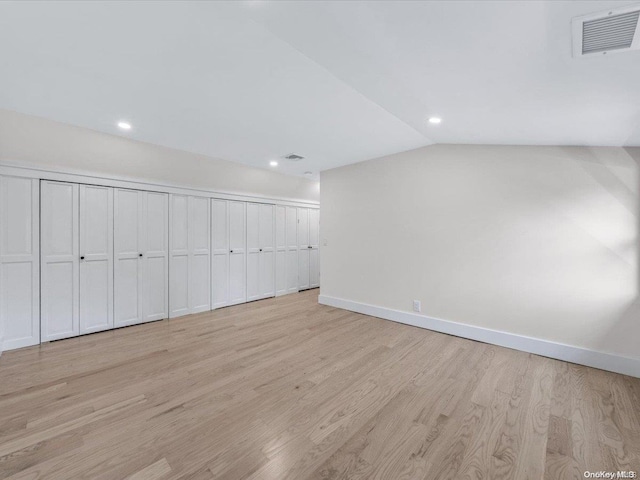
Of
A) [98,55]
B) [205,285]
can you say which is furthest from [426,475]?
[205,285]

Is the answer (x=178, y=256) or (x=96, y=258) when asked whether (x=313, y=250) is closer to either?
(x=178, y=256)

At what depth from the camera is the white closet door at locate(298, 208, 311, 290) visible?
5996 mm

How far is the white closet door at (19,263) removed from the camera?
2.86 meters

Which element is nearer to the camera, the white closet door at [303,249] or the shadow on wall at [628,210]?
the shadow on wall at [628,210]

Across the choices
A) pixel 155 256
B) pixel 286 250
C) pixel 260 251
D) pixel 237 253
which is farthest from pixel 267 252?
pixel 155 256

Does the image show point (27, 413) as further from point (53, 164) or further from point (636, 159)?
point (636, 159)

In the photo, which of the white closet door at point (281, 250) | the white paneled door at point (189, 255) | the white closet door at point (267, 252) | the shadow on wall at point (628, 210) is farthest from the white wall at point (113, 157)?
the shadow on wall at point (628, 210)

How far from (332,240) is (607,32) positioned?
385 cm

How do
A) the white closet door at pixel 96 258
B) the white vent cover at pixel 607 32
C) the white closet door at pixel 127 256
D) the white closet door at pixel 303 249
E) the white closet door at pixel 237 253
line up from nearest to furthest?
the white vent cover at pixel 607 32 < the white closet door at pixel 96 258 < the white closet door at pixel 127 256 < the white closet door at pixel 237 253 < the white closet door at pixel 303 249

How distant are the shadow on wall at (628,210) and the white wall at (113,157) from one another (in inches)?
176

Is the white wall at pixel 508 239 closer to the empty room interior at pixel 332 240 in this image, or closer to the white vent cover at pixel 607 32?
the empty room interior at pixel 332 240

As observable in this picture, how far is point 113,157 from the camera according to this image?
3396mm

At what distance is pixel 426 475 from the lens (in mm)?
1410

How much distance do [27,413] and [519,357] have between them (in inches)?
168
